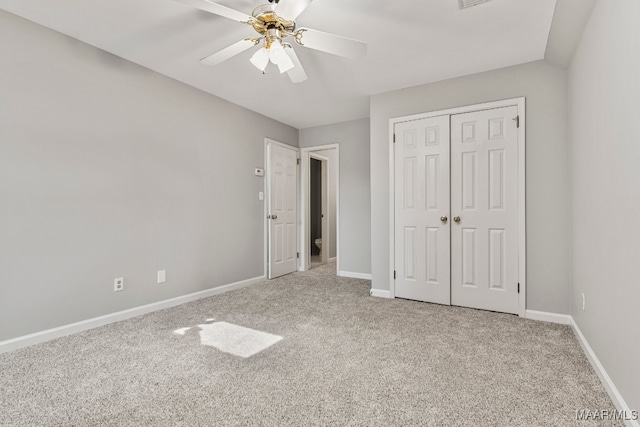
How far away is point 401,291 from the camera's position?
3.51 metres

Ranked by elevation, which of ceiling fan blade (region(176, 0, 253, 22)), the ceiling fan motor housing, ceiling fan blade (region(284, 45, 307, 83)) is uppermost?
the ceiling fan motor housing

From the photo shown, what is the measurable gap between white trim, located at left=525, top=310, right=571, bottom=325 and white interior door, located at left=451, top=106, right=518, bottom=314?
124 millimetres

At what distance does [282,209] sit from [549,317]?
3470 millimetres

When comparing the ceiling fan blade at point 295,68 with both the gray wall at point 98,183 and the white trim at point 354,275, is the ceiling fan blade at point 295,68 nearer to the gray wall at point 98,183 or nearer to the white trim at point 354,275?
the gray wall at point 98,183

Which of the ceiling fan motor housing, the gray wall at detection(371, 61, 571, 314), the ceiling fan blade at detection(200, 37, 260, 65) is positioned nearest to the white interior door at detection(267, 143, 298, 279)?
the ceiling fan blade at detection(200, 37, 260, 65)

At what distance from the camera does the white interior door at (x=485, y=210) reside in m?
2.94

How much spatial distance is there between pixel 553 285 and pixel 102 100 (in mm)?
4270

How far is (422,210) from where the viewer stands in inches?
133

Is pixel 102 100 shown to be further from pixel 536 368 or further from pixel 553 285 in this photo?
pixel 553 285

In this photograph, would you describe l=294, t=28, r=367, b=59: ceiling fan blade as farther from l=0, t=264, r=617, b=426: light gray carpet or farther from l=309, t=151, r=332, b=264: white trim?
l=309, t=151, r=332, b=264: white trim

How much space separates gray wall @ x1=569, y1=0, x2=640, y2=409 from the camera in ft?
4.43

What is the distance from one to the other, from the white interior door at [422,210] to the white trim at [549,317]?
2.34 ft

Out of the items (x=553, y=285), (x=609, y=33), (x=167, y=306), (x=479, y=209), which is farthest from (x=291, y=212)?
(x=609, y=33)

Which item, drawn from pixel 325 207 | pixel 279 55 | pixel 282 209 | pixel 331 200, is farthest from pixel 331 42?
pixel 331 200
